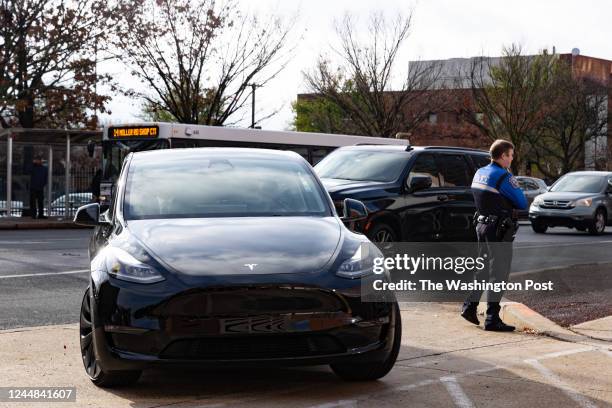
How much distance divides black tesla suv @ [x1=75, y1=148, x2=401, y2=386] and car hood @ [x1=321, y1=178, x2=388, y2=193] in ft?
21.5

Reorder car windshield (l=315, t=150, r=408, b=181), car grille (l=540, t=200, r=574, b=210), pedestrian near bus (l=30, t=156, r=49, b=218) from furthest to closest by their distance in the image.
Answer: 1. pedestrian near bus (l=30, t=156, r=49, b=218)
2. car grille (l=540, t=200, r=574, b=210)
3. car windshield (l=315, t=150, r=408, b=181)

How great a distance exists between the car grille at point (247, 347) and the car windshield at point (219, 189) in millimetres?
1231

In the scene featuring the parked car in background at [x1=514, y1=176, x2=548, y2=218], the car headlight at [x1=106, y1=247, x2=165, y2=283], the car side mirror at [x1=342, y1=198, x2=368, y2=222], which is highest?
the car side mirror at [x1=342, y1=198, x2=368, y2=222]

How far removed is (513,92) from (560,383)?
51882mm

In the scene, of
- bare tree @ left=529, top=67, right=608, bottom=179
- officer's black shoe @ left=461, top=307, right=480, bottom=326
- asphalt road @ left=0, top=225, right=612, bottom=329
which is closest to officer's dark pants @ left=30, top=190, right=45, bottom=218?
asphalt road @ left=0, top=225, right=612, bottom=329

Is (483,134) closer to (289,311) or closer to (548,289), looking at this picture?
(548,289)

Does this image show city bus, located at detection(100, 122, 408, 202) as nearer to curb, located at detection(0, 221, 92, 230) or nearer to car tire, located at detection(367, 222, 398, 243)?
curb, located at detection(0, 221, 92, 230)

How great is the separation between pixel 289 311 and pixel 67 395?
1.44 metres

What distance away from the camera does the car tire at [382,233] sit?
1350 centimetres

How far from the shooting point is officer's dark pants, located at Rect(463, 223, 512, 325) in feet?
29.8

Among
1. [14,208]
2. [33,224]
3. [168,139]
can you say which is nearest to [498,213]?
[168,139]

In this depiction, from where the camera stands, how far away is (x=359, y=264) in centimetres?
Result: 634

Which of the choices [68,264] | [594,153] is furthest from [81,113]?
[594,153]

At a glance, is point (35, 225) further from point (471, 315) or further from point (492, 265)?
point (492, 265)
